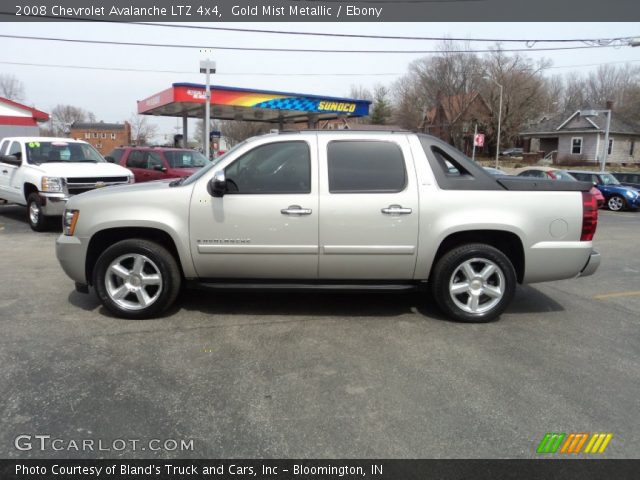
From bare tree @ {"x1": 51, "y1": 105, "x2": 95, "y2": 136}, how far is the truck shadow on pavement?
93.8 m

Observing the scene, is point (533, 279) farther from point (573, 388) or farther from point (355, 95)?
point (355, 95)

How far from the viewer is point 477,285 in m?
4.84

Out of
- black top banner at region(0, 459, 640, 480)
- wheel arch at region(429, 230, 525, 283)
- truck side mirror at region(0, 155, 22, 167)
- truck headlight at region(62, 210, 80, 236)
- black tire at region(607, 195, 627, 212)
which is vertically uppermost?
truck side mirror at region(0, 155, 22, 167)

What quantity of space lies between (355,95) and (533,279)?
88922 millimetres

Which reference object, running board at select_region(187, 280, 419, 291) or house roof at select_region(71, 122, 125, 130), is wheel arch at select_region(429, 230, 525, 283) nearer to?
running board at select_region(187, 280, 419, 291)

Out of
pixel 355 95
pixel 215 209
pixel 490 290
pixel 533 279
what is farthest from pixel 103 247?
pixel 355 95

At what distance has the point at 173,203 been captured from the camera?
15.5 ft

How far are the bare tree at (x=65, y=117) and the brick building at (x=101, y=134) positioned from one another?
4.26 ft

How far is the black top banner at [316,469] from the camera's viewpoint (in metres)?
2.60

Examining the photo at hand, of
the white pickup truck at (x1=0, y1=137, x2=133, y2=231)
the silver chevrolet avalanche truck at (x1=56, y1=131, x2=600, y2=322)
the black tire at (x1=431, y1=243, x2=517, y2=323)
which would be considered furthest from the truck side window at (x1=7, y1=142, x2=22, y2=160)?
the black tire at (x1=431, y1=243, x2=517, y2=323)

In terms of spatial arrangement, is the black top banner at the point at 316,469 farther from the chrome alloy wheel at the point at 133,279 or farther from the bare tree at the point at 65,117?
the bare tree at the point at 65,117

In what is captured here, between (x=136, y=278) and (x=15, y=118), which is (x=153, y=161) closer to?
(x=136, y=278)

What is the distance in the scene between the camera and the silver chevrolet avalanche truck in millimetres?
4672

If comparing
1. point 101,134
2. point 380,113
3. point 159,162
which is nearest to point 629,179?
point 159,162
